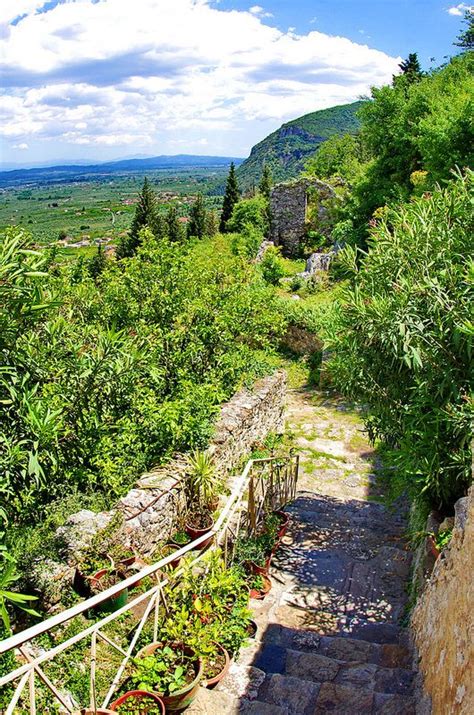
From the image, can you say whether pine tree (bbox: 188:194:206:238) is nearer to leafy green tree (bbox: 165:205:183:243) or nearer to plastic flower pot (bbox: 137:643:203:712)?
leafy green tree (bbox: 165:205:183:243)

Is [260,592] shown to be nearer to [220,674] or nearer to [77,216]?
[220,674]

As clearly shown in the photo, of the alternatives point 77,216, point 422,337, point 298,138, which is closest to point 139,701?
point 422,337

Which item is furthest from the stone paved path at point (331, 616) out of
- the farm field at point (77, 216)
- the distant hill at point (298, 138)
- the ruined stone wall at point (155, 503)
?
the distant hill at point (298, 138)

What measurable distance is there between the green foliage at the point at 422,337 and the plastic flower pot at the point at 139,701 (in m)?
3.01

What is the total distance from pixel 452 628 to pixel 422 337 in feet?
9.13

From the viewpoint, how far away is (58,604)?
16.3ft

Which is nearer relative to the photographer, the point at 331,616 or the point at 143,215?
the point at 331,616

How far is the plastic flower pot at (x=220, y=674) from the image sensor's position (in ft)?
14.1

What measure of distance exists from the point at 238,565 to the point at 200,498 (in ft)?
4.16

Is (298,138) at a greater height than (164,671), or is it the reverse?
(298,138)

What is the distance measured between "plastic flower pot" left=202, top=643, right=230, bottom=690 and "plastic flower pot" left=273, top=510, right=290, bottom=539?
2723mm

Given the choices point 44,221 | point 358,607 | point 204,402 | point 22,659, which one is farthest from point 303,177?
point 44,221

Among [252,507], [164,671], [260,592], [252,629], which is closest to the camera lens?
[164,671]

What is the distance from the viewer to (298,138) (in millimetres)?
135000
